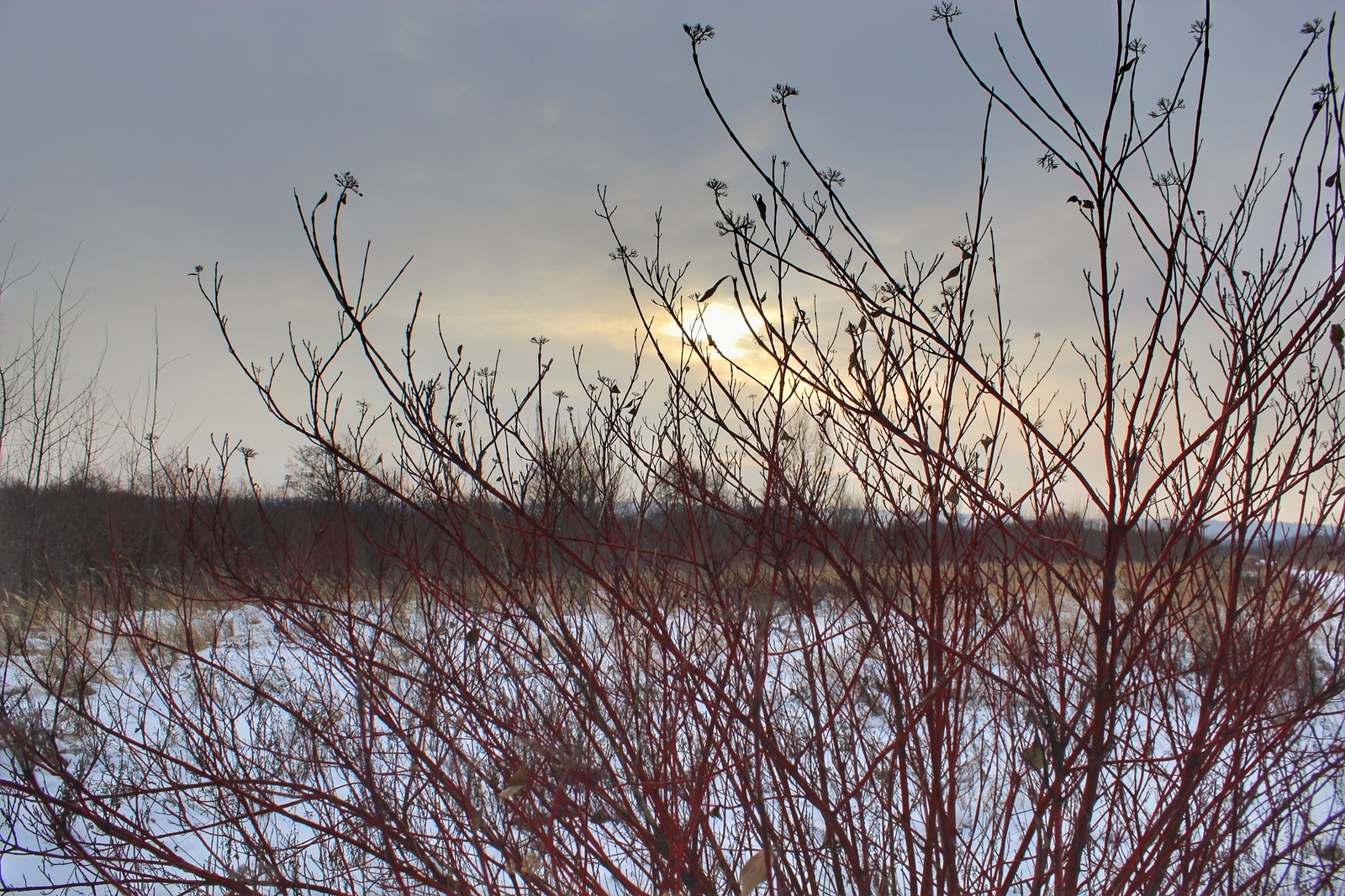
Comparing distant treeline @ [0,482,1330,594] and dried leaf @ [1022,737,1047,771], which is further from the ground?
distant treeline @ [0,482,1330,594]

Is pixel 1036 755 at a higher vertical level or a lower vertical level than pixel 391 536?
lower

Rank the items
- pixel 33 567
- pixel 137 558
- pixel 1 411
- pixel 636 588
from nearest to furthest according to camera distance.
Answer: pixel 636 588, pixel 1 411, pixel 33 567, pixel 137 558

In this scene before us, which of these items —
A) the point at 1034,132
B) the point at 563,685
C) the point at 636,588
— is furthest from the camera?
the point at 563,685

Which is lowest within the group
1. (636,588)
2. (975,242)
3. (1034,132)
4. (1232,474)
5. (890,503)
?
(636,588)

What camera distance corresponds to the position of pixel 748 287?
4.29ft

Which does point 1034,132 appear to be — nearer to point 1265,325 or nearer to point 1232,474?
point 1265,325

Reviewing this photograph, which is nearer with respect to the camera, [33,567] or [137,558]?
[33,567]

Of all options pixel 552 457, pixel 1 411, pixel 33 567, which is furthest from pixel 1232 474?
pixel 33 567

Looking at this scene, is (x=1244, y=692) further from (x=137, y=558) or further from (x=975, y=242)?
(x=137, y=558)

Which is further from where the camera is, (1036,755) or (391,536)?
(391,536)

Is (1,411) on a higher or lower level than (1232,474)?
higher

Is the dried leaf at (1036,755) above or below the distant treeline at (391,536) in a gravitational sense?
below

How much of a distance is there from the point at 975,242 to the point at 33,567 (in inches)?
445

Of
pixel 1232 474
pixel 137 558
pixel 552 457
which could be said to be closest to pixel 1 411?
pixel 137 558
